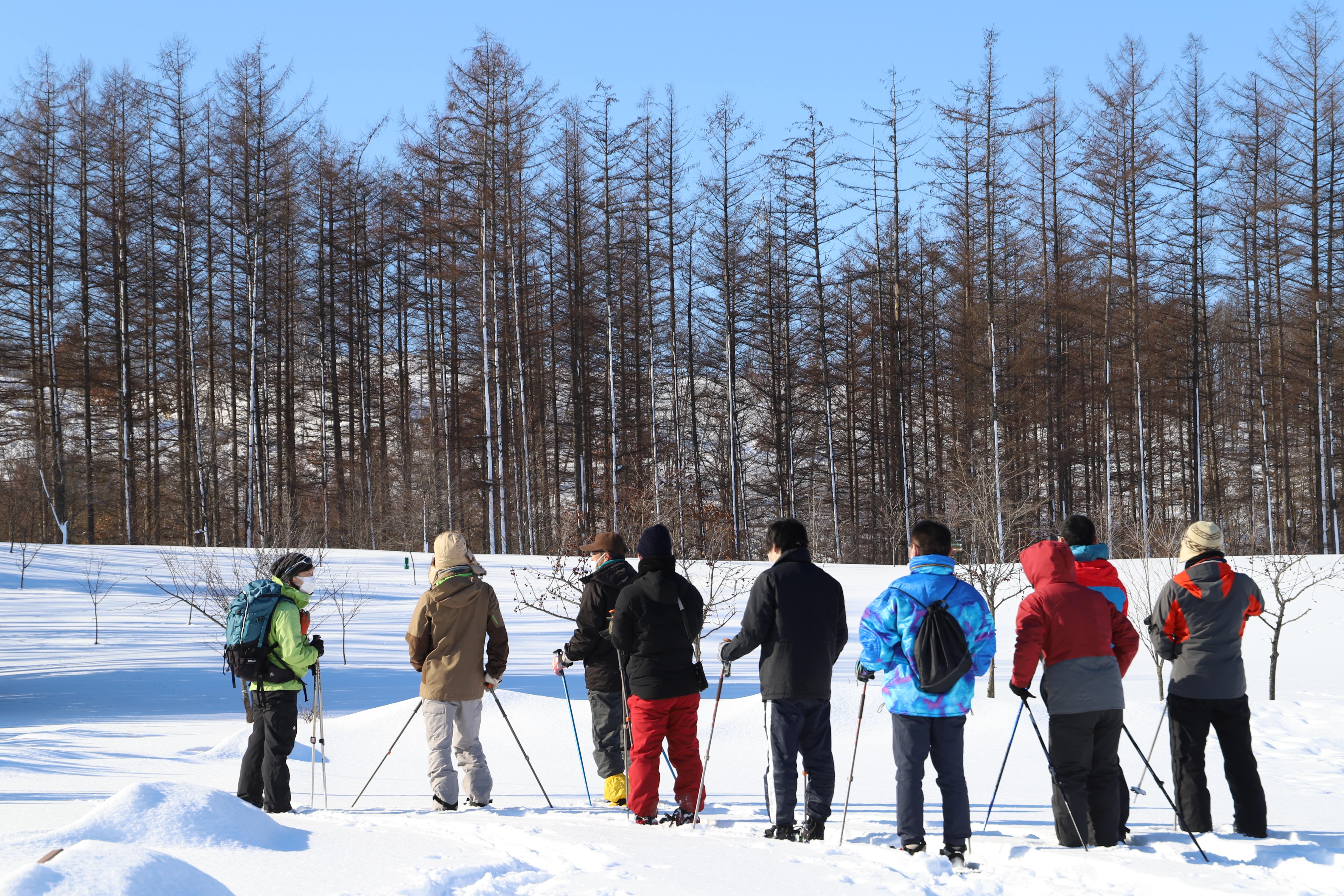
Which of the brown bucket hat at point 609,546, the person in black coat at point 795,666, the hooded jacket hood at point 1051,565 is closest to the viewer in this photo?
the hooded jacket hood at point 1051,565

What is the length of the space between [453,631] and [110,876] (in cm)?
301

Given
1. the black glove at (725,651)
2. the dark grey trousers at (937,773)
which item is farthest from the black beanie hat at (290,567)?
the dark grey trousers at (937,773)

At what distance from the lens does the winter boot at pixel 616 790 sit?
604cm

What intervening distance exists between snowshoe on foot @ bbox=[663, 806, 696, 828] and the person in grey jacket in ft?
8.37

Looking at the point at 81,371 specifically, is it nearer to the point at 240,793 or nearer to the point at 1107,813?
the point at 240,793

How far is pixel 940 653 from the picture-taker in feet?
14.5

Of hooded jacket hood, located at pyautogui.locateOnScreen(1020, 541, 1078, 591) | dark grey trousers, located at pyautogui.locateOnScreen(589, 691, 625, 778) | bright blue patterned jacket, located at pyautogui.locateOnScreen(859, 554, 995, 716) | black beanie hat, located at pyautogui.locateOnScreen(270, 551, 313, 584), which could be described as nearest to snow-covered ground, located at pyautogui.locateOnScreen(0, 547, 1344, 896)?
dark grey trousers, located at pyautogui.locateOnScreen(589, 691, 625, 778)

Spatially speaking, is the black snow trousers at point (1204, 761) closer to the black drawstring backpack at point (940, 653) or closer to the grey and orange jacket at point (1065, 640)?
the grey and orange jacket at point (1065, 640)

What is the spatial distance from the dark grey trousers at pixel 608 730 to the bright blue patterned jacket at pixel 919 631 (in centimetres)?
205

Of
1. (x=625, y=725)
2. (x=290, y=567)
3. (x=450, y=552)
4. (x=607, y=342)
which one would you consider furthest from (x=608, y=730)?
(x=607, y=342)

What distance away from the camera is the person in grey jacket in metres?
4.97

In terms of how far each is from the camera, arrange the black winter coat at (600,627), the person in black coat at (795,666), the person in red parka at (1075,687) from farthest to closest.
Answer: the black winter coat at (600,627) < the person in black coat at (795,666) < the person in red parka at (1075,687)

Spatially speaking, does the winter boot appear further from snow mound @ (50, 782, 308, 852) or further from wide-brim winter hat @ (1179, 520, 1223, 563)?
wide-brim winter hat @ (1179, 520, 1223, 563)

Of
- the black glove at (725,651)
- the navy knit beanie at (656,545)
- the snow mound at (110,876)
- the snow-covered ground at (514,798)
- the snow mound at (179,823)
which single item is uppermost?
the navy knit beanie at (656,545)
